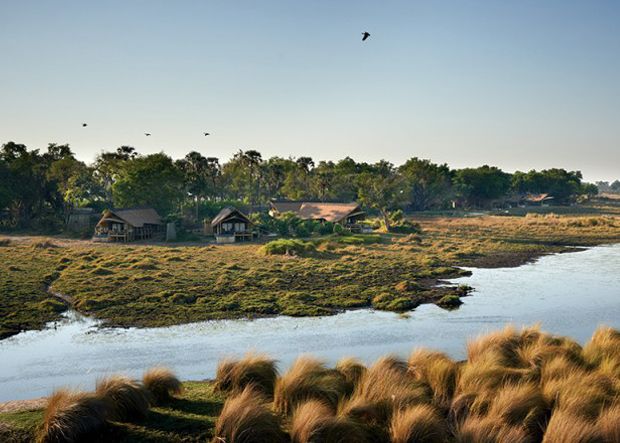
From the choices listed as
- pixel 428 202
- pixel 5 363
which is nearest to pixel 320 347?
pixel 5 363

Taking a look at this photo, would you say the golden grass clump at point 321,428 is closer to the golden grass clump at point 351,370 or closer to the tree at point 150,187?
the golden grass clump at point 351,370

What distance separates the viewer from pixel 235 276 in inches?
1373

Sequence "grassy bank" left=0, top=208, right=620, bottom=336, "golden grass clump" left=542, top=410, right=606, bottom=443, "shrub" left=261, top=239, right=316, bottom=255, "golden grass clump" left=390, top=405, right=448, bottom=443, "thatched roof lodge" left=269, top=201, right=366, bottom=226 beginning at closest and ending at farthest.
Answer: "golden grass clump" left=542, top=410, right=606, bottom=443, "golden grass clump" left=390, top=405, right=448, bottom=443, "grassy bank" left=0, top=208, right=620, bottom=336, "shrub" left=261, top=239, right=316, bottom=255, "thatched roof lodge" left=269, top=201, right=366, bottom=226

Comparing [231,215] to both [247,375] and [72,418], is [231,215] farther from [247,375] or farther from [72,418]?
[72,418]

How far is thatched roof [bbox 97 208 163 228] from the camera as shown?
61.5 m

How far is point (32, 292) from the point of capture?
1153 inches

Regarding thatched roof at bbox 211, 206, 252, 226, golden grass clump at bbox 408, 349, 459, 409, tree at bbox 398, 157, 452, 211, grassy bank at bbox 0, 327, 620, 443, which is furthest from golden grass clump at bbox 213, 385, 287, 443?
tree at bbox 398, 157, 452, 211

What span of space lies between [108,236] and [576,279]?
50624mm

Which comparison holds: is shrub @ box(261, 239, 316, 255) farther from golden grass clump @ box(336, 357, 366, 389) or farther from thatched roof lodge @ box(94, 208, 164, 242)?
golden grass clump @ box(336, 357, 366, 389)

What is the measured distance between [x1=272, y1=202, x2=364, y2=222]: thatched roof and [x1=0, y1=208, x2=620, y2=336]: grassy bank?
43.0 feet

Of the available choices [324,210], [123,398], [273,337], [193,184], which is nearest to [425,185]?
[324,210]

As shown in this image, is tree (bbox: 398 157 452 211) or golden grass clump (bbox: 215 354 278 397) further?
tree (bbox: 398 157 452 211)

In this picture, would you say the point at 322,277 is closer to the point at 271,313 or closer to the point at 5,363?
the point at 271,313

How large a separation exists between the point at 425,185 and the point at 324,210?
5746cm
